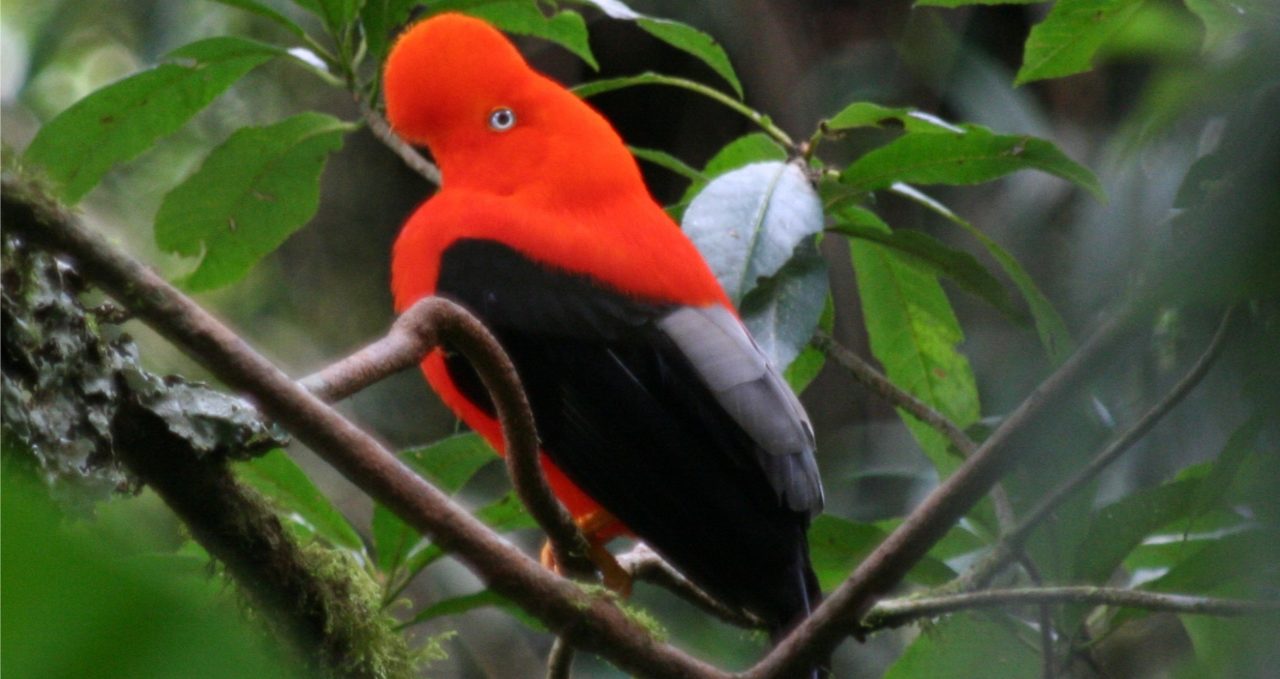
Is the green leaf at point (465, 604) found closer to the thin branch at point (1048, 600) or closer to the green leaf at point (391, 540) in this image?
the green leaf at point (391, 540)

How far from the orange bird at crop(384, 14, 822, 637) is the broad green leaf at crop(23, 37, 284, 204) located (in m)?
0.33

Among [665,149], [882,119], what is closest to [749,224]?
[882,119]

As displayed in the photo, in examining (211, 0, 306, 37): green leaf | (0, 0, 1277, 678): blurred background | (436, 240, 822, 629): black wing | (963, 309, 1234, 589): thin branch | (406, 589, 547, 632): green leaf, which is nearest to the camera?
(963, 309, 1234, 589): thin branch

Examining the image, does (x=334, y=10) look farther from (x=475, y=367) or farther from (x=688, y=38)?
(x=475, y=367)

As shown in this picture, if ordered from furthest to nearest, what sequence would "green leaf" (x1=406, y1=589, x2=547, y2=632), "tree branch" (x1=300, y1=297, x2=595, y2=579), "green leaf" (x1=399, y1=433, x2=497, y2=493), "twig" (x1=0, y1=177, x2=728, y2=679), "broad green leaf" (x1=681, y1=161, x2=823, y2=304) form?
"green leaf" (x1=399, y1=433, x2=497, y2=493) → "green leaf" (x1=406, y1=589, x2=547, y2=632) → "broad green leaf" (x1=681, y1=161, x2=823, y2=304) → "tree branch" (x1=300, y1=297, x2=595, y2=579) → "twig" (x1=0, y1=177, x2=728, y2=679)

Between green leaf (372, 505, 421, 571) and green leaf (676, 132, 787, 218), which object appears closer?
green leaf (372, 505, 421, 571)

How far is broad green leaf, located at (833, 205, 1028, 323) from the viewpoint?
2420 mm

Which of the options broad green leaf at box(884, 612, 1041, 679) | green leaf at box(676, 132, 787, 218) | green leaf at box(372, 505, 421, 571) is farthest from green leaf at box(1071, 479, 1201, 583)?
green leaf at box(372, 505, 421, 571)

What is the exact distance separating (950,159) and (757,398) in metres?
0.64

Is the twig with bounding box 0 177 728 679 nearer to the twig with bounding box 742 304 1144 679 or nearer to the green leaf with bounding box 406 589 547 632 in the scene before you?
the twig with bounding box 742 304 1144 679

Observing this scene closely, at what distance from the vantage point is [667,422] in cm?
209

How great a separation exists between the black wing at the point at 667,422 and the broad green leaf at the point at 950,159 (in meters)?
0.45

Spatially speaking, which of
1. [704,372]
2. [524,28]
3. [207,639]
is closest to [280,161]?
[524,28]

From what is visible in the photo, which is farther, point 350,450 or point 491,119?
point 491,119
